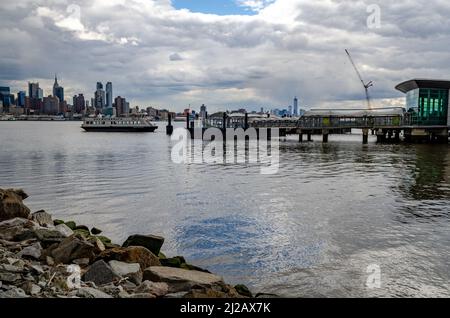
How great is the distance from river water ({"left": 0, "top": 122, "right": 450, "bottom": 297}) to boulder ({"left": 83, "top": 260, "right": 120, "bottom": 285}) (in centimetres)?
404

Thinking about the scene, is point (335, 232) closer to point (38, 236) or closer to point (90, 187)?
point (38, 236)

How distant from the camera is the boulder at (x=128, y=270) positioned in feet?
36.9

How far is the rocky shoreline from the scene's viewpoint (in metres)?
9.91

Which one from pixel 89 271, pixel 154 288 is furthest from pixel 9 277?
pixel 154 288

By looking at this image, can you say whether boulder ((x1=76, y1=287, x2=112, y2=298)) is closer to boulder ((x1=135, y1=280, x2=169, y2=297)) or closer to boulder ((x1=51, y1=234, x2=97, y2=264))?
boulder ((x1=135, y1=280, x2=169, y2=297))

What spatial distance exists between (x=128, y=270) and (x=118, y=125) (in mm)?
155303

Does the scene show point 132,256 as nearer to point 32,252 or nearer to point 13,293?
point 32,252

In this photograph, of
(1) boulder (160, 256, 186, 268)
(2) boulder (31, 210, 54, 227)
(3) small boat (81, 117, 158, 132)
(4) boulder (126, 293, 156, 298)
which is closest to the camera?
(4) boulder (126, 293, 156, 298)

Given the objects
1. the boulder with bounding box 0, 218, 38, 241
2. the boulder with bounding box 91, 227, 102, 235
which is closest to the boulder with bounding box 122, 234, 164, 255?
the boulder with bounding box 0, 218, 38, 241

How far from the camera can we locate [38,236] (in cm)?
1422

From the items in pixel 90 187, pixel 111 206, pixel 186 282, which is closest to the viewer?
pixel 186 282

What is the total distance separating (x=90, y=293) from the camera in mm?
9711
